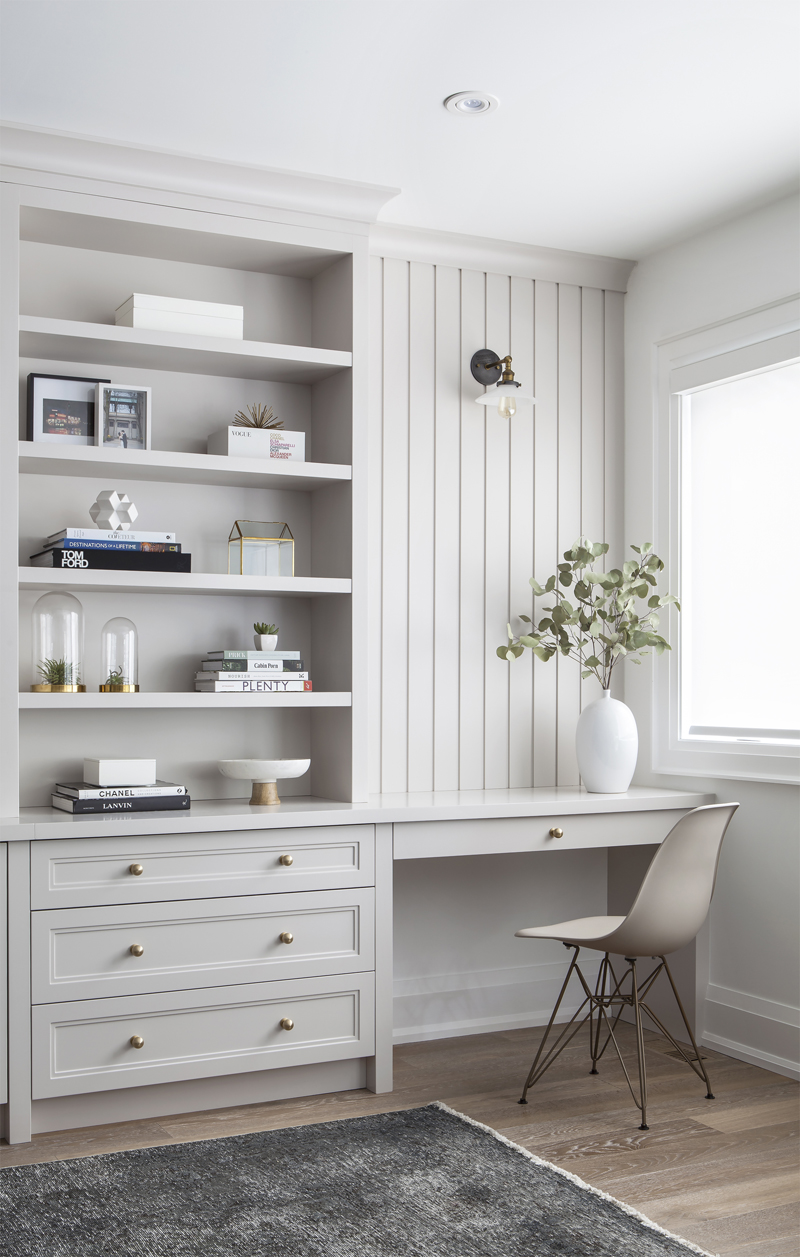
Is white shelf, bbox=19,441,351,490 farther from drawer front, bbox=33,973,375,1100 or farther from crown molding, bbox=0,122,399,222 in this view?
drawer front, bbox=33,973,375,1100

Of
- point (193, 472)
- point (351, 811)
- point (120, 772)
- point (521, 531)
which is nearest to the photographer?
point (120, 772)

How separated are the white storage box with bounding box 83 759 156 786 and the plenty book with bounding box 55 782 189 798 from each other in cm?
2

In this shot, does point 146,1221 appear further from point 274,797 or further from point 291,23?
point 291,23

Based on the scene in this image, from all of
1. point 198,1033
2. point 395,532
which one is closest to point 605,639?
point 395,532

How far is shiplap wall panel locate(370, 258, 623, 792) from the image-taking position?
3.73 metres

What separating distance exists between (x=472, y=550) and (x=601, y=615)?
53 cm

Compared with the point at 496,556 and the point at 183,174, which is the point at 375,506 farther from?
the point at 183,174

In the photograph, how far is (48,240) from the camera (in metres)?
3.24

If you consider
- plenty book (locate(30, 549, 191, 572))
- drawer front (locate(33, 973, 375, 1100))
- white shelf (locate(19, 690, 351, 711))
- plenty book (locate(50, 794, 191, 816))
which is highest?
plenty book (locate(30, 549, 191, 572))

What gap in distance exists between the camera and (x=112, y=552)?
3.04m

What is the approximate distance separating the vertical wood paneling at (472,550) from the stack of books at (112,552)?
3.61 feet

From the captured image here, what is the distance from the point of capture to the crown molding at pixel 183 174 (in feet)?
9.68

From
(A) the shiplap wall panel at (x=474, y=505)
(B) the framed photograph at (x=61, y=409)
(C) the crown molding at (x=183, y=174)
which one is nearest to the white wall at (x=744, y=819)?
(A) the shiplap wall panel at (x=474, y=505)

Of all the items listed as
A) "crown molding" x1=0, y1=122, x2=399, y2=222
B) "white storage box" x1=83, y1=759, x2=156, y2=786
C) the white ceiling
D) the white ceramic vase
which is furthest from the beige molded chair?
"crown molding" x1=0, y1=122, x2=399, y2=222
